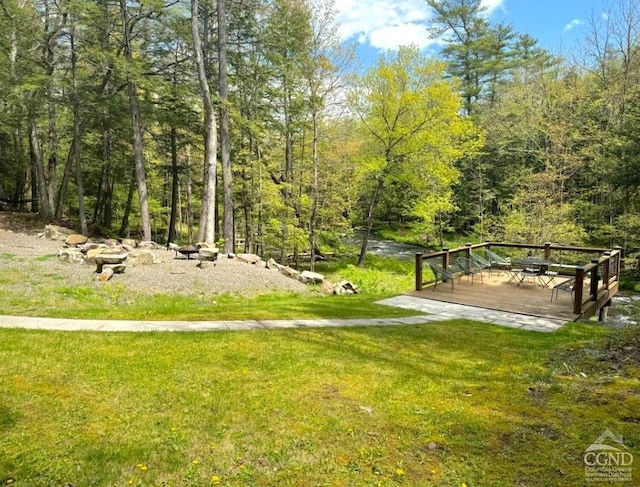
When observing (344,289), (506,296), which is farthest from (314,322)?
(506,296)

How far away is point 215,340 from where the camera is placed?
4898mm

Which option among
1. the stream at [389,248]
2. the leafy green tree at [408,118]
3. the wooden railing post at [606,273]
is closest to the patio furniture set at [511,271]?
the wooden railing post at [606,273]

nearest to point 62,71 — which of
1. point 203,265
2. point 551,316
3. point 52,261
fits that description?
point 52,261

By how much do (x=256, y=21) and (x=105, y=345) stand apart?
14.2 meters

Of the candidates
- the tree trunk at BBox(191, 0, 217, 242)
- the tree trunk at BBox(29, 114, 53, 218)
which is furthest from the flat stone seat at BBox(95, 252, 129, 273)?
the tree trunk at BBox(29, 114, 53, 218)

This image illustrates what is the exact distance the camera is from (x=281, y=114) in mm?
16250

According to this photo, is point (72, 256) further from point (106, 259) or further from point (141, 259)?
point (141, 259)

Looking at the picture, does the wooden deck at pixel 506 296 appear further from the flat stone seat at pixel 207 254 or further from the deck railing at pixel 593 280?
the flat stone seat at pixel 207 254

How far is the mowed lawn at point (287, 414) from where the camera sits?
235 cm

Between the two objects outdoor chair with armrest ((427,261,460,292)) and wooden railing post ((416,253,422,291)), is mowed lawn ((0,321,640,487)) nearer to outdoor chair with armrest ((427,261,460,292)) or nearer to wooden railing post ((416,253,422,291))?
wooden railing post ((416,253,422,291))

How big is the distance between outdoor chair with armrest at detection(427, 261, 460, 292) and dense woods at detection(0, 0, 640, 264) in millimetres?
6827

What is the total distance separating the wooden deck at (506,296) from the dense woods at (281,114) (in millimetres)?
6667

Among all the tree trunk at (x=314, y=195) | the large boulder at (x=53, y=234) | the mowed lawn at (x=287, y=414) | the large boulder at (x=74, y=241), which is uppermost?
the tree trunk at (x=314, y=195)

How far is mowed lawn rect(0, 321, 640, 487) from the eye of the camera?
7.72 ft
